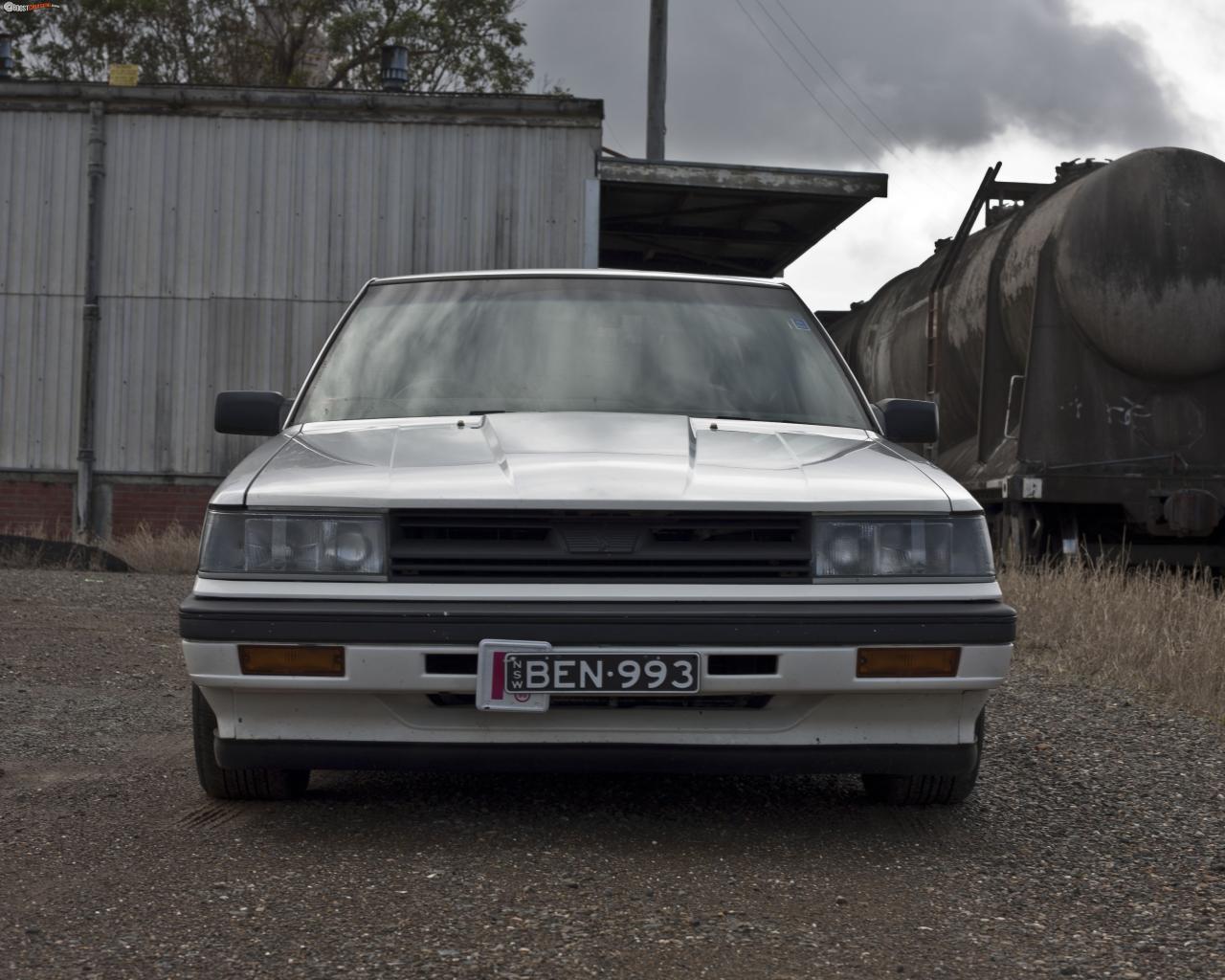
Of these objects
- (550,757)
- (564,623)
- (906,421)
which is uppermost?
(906,421)

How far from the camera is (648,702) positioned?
3.74m

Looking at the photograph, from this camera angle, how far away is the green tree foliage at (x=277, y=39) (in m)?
32.2

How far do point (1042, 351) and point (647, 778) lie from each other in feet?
22.1

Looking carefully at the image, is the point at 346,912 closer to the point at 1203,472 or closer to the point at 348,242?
the point at 1203,472

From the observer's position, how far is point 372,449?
13.8 ft

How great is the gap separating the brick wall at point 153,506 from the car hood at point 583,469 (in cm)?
1205

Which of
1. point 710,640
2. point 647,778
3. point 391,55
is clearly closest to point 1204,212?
point 647,778

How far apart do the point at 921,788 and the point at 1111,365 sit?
275 inches

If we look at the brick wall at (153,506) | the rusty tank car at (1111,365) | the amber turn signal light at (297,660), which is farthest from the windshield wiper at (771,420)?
the brick wall at (153,506)

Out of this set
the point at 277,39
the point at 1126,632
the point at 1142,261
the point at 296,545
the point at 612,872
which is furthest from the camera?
the point at 277,39

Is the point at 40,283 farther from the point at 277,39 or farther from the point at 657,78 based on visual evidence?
the point at 277,39

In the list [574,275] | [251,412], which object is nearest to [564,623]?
[251,412]

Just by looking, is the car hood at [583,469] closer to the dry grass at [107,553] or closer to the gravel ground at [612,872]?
the gravel ground at [612,872]

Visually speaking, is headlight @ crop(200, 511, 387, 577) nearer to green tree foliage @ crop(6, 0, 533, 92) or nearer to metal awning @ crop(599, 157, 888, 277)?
metal awning @ crop(599, 157, 888, 277)
